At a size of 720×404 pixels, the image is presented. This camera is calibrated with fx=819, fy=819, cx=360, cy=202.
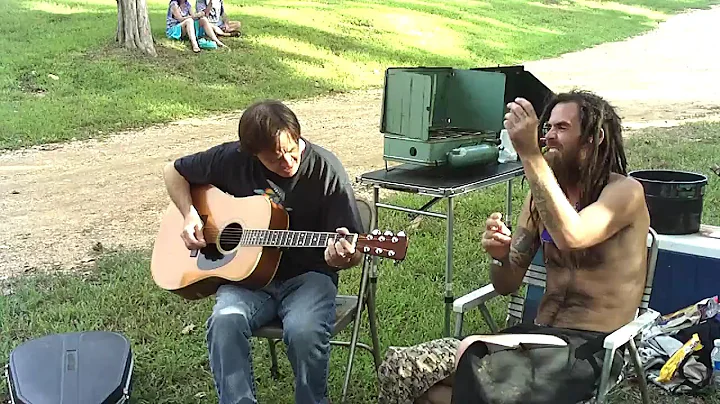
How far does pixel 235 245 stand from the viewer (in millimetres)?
3412

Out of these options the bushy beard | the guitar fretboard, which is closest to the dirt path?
the guitar fretboard

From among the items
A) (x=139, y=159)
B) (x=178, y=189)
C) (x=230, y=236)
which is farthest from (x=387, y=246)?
(x=139, y=159)

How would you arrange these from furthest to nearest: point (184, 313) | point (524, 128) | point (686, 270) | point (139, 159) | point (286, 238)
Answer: point (139, 159)
point (184, 313)
point (686, 270)
point (286, 238)
point (524, 128)

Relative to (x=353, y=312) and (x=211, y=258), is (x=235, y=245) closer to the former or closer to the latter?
(x=211, y=258)

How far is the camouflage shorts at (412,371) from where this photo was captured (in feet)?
9.37

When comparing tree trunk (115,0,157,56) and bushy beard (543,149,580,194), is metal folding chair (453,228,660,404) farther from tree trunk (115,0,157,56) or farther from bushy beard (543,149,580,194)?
tree trunk (115,0,157,56)

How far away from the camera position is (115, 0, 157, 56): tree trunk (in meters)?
11.8

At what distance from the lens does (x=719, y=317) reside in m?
3.59

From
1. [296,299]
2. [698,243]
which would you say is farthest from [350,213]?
[698,243]

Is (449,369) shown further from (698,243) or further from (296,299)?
(698,243)

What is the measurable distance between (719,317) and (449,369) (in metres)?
1.46

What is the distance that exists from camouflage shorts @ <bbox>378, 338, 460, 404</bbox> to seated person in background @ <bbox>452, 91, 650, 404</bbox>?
183 mm

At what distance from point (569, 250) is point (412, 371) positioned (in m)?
0.69

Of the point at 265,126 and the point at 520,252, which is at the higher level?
the point at 265,126
